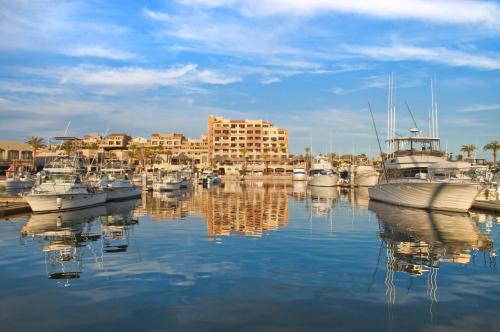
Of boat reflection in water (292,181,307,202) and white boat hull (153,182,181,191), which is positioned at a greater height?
white boat hull (153,182,181,191)

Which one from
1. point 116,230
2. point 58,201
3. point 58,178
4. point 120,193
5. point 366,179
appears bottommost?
point 116,230

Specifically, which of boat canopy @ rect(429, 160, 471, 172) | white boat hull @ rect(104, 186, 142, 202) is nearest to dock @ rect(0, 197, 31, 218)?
white boat hull @ rect(104, 186, 142, 202)

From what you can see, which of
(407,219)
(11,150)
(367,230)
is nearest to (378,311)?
(367,230)

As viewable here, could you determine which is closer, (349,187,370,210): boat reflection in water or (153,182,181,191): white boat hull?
(349,187,370,210): boat reflection in water

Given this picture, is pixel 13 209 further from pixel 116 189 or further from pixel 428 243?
pixel 428 243

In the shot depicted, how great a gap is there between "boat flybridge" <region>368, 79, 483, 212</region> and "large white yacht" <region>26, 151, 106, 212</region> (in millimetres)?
30735

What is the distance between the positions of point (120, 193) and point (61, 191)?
720 inches

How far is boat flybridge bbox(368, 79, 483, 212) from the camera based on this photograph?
38844mm

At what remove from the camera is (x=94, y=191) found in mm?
48281

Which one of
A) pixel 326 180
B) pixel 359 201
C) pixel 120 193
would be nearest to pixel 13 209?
pixel 120 193

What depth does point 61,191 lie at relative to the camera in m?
41.0

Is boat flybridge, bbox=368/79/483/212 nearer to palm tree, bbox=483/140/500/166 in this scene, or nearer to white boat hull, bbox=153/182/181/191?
white boat hull, bbox=153/182/181/191

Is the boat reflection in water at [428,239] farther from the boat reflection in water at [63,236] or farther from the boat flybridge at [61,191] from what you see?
the boat flybridge at [61,191]

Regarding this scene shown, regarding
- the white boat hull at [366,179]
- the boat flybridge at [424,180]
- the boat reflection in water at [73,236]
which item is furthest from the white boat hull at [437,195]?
the white boat hull at [366,179]
